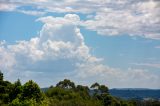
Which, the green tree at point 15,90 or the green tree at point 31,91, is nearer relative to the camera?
the green tree at point 31,91

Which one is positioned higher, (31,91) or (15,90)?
(15,90)

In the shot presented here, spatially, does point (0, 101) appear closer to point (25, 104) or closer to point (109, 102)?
point (25, 104)

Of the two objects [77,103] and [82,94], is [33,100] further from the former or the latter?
[82,94]

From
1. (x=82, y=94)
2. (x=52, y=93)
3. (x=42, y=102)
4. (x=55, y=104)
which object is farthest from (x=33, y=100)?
(x=82, y=94)

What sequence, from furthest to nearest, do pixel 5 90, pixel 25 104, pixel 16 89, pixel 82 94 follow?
1. pixel 82 94
2. pixel 5 90
3. pixel 16 89
4. pixel 25 104

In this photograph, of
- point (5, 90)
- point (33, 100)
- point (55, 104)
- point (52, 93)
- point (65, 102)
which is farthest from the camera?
point (52, 93)

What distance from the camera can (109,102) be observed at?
199 metres

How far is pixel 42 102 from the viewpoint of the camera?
358 feet

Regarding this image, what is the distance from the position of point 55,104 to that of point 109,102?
5943 cm

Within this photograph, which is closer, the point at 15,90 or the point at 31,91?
the point at 31,91

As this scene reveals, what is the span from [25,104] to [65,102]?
57.0 meters

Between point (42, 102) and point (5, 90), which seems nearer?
point (42, 102)

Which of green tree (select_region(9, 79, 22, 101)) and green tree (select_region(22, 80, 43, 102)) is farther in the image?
green tree (select_region(9, 79, 22, 101))

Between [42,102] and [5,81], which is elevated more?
[5,81]
